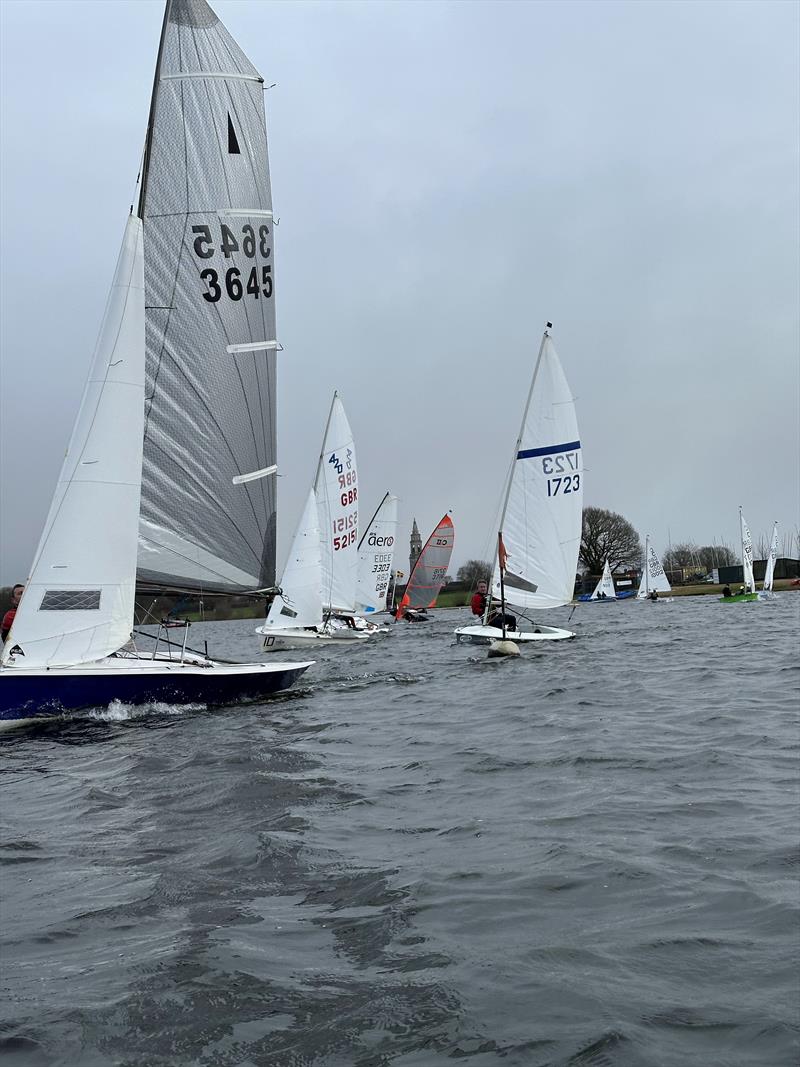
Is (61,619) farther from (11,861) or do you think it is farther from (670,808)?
(670,808)

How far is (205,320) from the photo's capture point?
14.8 metres

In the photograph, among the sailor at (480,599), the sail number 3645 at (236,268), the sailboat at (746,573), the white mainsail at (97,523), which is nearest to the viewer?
the white mainsail at (97,523)

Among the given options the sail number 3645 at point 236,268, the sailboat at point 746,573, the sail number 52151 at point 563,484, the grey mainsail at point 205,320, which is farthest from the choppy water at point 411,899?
the sailboat at point 746,573

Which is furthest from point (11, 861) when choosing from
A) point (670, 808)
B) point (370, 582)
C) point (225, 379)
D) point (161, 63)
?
point (370, 582)

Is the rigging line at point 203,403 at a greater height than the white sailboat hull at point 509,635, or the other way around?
the rigging line at point 203,403

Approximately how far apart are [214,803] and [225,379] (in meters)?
9.39

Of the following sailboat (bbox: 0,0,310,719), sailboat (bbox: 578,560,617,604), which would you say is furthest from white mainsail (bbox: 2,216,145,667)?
sailboat (bbox: 578,560,617,604)

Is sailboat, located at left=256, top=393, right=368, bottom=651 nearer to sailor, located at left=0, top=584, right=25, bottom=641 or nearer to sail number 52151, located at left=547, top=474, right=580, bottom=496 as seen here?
sail number 52151, located at left=547, top=474, right=580, bottom=496

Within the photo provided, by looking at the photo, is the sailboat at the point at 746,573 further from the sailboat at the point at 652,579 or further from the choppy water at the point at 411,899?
the choppy water at the point at 411,899

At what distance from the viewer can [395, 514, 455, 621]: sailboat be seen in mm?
47406

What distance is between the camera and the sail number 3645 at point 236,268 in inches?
586

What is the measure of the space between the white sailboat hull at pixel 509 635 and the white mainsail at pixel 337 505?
9.54m

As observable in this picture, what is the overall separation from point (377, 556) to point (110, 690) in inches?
1280

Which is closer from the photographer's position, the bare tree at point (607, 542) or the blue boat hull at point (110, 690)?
the blue boat hull at point (110, 690)
